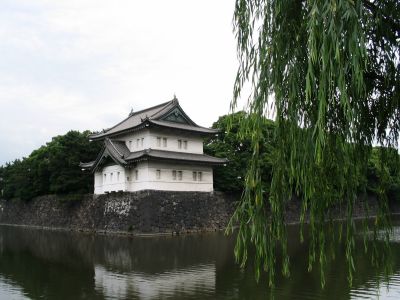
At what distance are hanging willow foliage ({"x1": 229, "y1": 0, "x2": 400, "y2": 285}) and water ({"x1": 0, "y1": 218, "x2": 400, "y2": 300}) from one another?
3095 mm

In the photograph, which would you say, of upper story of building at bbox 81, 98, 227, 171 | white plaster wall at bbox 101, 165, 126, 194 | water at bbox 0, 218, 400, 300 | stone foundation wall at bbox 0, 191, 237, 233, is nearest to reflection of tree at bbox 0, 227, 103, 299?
water at bbox 0, 218, 400, 300

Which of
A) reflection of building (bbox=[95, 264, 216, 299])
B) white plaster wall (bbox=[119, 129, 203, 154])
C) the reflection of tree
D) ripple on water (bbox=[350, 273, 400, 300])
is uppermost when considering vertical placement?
white plaster wall (bbox=[119, 129, 203, 154])

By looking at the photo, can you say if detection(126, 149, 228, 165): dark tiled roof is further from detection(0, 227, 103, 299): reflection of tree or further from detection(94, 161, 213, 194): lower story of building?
detection(0, 227, 103, 299): reflection of tree

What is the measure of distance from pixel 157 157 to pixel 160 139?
112 inches

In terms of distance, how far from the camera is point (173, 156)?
93.2 feet

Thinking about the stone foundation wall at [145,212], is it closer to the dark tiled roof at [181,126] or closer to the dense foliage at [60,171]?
the dense foliage at [60,171]

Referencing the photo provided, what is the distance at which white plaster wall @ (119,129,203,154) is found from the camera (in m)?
28.9

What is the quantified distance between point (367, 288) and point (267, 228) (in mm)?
7164

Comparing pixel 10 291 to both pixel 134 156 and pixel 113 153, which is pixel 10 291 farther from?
pixel 113 153

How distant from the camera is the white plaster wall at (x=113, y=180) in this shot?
28.9 metres

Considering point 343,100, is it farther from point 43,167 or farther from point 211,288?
point 43,167

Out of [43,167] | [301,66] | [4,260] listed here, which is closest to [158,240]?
[4,260]

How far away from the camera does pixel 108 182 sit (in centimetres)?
3034

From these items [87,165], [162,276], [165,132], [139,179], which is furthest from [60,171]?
[162,276]
